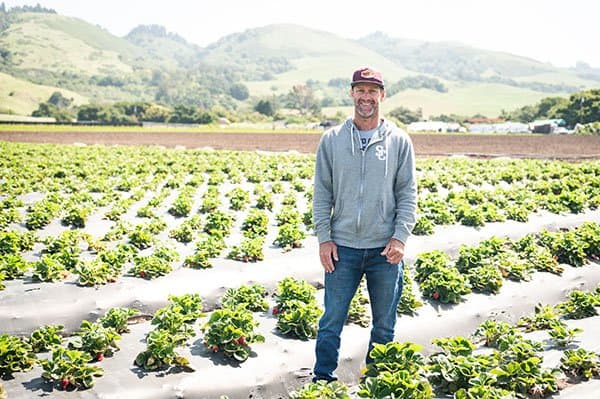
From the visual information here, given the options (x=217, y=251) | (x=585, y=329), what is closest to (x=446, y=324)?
(x=585, y=329)

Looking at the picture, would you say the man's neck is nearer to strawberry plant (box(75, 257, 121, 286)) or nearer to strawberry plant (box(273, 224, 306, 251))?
strawberry plant (box(75, 257, 121, 286))

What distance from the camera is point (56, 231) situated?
1257 centimetres

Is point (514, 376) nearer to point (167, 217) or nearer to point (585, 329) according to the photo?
point (585, 329)

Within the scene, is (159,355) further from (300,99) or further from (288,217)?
(300,99)

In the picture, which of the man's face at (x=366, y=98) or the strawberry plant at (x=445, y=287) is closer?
the man's face at (x=366, y=98)

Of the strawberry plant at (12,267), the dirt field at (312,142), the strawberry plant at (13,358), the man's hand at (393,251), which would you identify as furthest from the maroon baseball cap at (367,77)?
the dirt field at (312,142)

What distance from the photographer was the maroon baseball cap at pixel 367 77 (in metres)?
5.00

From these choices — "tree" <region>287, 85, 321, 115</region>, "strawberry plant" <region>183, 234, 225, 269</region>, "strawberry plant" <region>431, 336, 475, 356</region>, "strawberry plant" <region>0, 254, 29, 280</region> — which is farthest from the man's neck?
"tree" <region>287, 85, 321, 115</region>

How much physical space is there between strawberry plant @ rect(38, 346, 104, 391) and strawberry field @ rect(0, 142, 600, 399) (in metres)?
0.02

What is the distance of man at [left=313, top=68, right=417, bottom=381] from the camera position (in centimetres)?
513

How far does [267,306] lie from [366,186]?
342 centimetres

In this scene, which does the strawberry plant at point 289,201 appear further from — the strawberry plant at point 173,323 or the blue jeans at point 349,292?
the blue jeans at point 349,292

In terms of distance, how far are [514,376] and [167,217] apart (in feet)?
34.5

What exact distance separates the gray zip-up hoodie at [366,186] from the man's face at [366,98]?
173mm
